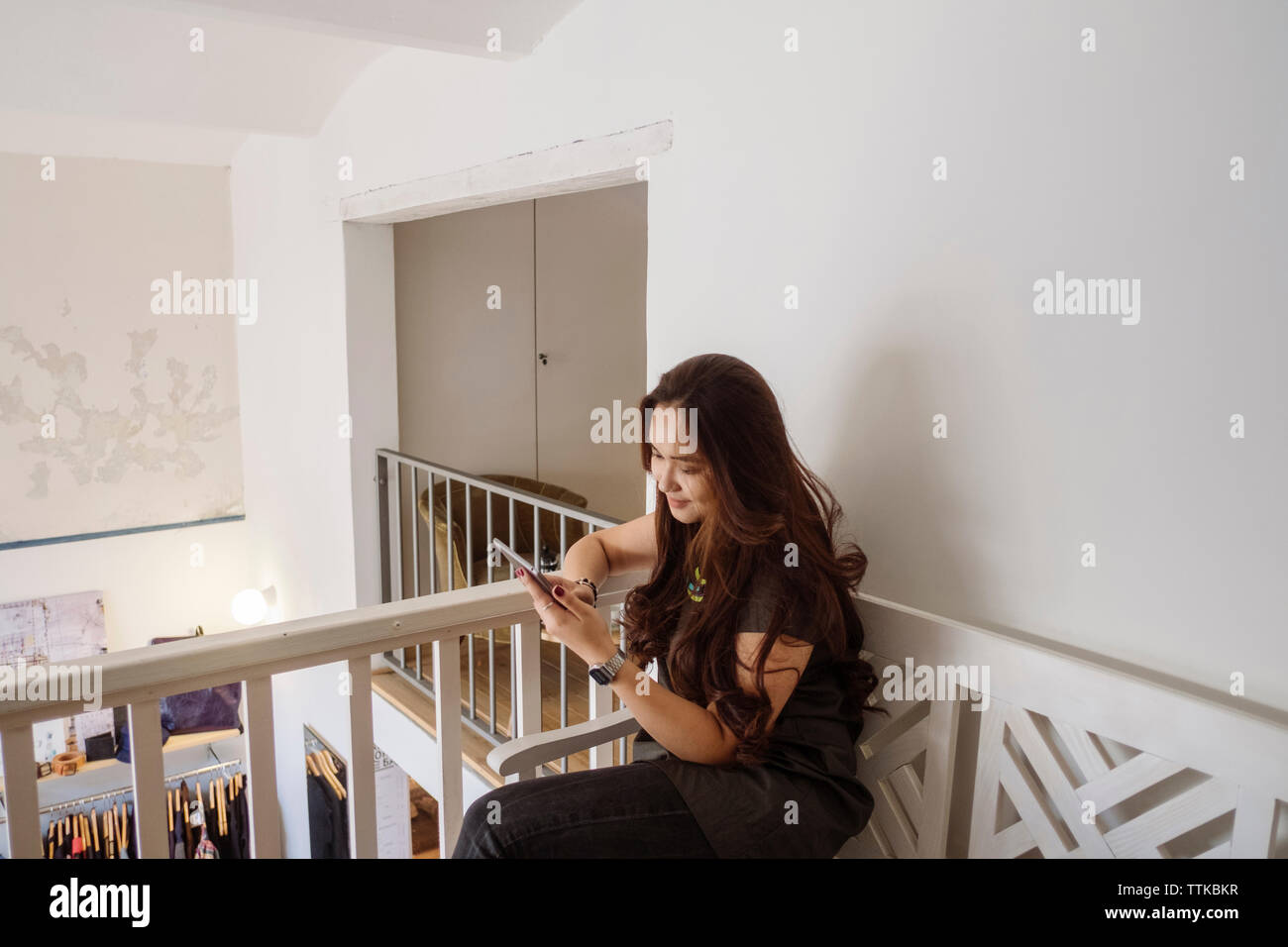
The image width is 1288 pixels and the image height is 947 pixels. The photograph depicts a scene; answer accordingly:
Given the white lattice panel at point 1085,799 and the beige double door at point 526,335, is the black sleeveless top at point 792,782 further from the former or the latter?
the beige double door at point 526,335

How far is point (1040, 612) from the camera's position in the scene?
1.53 meters

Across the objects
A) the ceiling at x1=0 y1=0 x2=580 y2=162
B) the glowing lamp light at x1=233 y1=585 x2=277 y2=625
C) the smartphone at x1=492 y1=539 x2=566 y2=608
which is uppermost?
the ceiling at x1=0 y1=0 x2=580 y2=162

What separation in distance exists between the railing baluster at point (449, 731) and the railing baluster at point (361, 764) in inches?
4.7

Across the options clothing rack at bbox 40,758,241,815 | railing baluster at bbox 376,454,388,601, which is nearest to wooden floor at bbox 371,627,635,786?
railing baluster at bbox 376,454,388,601

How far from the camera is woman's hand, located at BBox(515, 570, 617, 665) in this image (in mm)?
1469

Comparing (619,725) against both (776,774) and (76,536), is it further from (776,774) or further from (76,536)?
(76,536)

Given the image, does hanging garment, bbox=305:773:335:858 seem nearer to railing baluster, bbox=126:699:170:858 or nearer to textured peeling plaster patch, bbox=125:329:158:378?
textured peeling plaster patch, bbox=125:329:158:378

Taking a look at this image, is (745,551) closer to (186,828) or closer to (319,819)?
(319,819)

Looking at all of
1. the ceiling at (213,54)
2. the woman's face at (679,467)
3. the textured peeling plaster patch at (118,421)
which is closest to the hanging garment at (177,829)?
the textured peeling plaster patch at (118,421)

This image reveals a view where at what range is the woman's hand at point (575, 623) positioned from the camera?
1.47 m

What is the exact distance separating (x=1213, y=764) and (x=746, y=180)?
139 cm

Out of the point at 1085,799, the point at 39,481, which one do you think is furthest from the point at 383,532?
the point at 1085,799

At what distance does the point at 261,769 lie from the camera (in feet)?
4.79

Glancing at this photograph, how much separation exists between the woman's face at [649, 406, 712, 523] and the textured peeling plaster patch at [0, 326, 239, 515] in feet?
15.9
